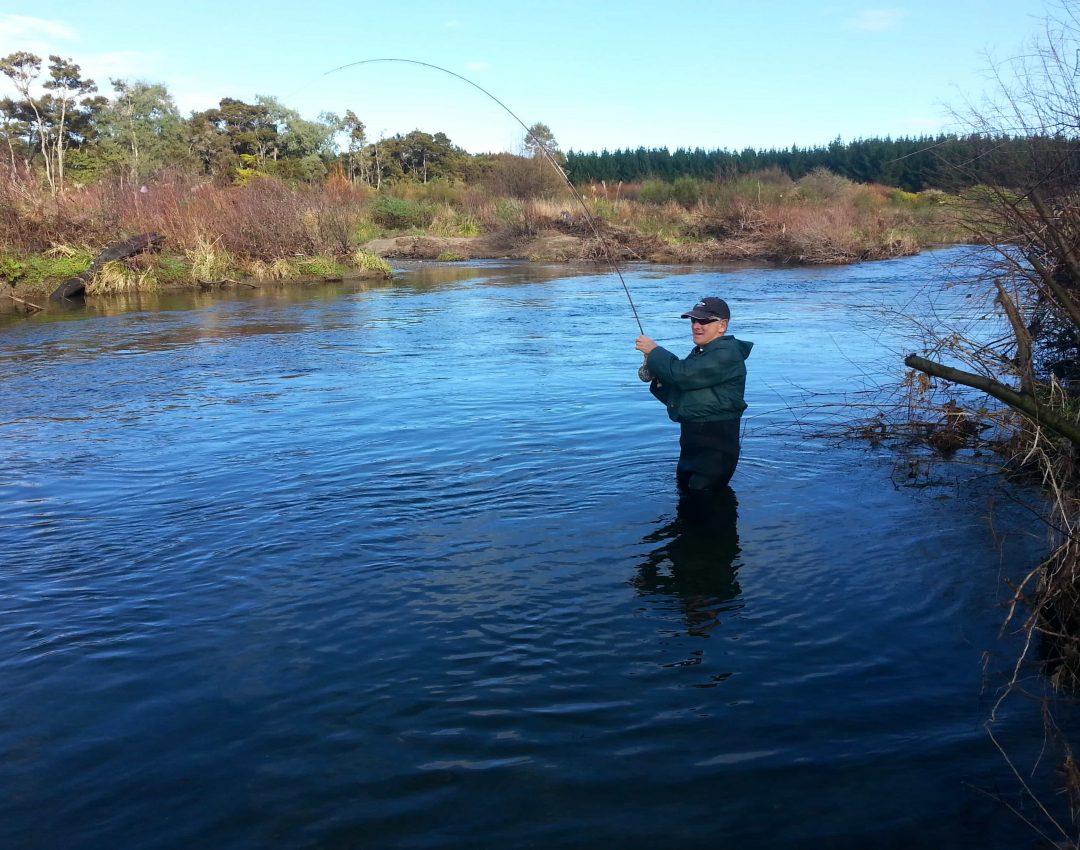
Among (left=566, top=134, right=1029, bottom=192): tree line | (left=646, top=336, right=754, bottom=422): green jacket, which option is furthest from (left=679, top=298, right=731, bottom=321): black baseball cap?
(left=566, top=134, right=1029, bottom=192): tree line

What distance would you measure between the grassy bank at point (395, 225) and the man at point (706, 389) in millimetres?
2856

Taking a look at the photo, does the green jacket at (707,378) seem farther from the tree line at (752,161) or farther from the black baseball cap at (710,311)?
the tree line at (752,161)

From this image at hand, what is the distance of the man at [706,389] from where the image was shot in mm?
6023

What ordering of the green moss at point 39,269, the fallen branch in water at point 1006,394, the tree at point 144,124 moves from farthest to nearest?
the tree at point 144,124
the green moss at point 39,269
the fallen branch in water at point 1006,394

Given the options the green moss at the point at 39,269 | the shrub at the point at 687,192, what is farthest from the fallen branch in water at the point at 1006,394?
the shrub at the point at 687,192

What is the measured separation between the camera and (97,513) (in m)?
6.77

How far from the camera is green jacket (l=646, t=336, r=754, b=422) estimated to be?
19.7ft

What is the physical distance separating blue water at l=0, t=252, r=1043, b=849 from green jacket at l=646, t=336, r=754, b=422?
0.87 meters

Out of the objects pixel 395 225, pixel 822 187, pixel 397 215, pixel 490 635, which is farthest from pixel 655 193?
pixel 490 635

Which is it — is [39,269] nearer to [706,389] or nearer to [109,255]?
[109,255]

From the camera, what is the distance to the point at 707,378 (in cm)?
605

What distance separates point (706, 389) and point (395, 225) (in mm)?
41410

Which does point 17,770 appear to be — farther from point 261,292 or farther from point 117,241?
point 117,241

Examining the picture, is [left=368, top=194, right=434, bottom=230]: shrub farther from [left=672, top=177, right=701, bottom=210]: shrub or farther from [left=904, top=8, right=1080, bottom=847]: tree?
[left=904, top=8, right=1080, bottom=847]: tree
